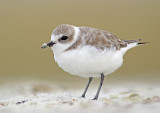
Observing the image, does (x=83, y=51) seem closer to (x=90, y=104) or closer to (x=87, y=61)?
(x=87, y=61)

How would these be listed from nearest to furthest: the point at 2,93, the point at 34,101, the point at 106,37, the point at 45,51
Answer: the point at 34,101 < the point at 106,37 < the point at 2,93 < the point at 45,51

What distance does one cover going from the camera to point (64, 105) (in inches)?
205

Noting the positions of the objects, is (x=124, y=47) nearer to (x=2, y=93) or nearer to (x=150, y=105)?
(x=150, y=105)

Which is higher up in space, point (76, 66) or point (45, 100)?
point (76, 66)

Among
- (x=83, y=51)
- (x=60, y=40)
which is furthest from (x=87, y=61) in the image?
(x=60, y=40)

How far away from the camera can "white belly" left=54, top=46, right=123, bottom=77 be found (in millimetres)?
5473

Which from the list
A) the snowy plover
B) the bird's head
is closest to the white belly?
the snowy plover

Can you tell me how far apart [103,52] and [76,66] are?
46 centimetres

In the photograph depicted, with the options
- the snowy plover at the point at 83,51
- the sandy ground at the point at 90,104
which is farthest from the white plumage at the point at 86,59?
the sandy ground at the point at 90,104

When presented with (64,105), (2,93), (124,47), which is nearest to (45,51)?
(2,93)

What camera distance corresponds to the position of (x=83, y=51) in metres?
5.48

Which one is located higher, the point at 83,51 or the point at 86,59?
the point at 83,51

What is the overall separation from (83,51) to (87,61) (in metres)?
0.16

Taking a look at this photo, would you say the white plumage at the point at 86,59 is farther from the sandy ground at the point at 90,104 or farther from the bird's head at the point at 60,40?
the sandy ground at the point at 90,104
